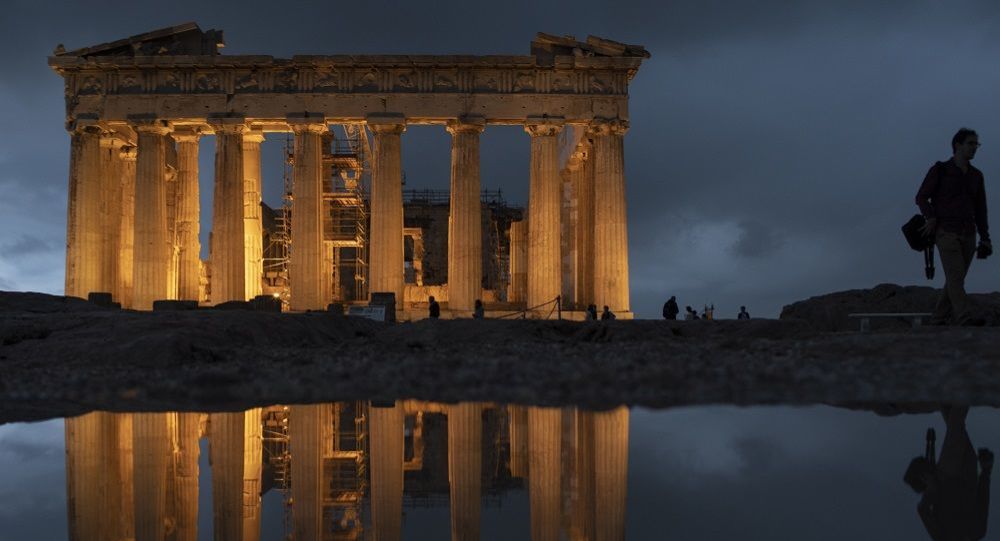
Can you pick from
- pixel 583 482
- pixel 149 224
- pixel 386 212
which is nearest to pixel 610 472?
pixel 583 482

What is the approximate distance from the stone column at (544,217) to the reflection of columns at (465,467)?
998 inches

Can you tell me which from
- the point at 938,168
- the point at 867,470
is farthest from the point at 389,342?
the point at 867,470

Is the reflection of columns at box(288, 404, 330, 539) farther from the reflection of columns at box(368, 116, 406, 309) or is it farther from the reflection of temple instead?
the reflection of columns at box(368, 116, 406, 309)

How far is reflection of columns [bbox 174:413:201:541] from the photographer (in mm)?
3291

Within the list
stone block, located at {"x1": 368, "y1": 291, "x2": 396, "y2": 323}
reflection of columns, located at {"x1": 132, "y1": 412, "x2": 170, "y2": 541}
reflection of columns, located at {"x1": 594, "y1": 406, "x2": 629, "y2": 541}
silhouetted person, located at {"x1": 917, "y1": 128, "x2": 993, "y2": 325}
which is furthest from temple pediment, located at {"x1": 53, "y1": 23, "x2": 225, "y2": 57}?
reflection of columns, located at {"x1": 594, "y1": 406, "x2": 629, "y2": 541}

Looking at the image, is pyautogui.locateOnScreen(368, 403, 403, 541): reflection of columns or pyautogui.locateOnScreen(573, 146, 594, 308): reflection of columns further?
pyautogui.locateOnScreen(573, 146, 594, 308): reflection of columns

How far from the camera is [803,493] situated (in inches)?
133

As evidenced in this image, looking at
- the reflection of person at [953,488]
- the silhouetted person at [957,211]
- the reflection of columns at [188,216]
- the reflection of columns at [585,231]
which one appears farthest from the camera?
the reflection of columns at [585,231]

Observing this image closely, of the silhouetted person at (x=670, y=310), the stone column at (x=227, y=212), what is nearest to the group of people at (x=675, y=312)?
the silhouetted person at (x=670, y=310)

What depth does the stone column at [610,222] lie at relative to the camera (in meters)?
32.0

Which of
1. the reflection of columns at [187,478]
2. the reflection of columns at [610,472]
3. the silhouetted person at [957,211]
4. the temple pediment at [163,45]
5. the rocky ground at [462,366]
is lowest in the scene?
the reflection of columns at [187,478]

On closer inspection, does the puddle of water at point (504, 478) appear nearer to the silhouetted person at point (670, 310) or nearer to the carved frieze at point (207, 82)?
the silhouetted person at point (670, 310)

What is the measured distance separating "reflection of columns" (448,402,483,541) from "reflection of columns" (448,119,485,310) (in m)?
25.4

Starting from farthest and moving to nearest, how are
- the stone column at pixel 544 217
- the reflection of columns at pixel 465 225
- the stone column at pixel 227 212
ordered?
the stone column at pixel 227 212, the reflection of columns at pixel 465 225, the stone column at pixel 544 217
